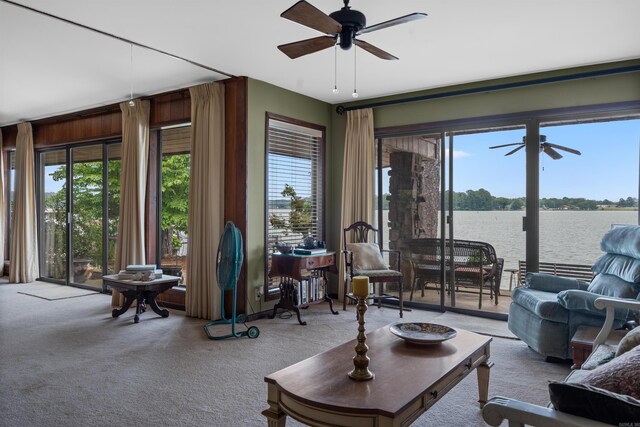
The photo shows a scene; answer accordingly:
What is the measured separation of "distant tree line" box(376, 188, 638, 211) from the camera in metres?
4.39

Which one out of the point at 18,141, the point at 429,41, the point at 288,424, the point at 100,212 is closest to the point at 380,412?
the point at 288,424

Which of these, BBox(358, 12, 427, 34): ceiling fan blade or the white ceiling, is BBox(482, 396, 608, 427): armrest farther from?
the white ceiling

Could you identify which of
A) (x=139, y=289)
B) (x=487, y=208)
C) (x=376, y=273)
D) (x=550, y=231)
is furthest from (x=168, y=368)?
(x=550, y=231)

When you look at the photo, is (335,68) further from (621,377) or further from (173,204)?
(621,377)

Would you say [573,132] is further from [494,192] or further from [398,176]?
[398,176]

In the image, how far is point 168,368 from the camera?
3.26 m

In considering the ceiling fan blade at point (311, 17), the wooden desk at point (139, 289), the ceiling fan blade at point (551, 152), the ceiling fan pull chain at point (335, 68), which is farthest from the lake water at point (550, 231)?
the wooden desk at point (139, 289)

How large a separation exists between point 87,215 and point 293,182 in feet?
11.1

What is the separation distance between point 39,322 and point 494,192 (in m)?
5.09

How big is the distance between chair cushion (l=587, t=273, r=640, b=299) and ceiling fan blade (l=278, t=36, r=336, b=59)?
109 inches

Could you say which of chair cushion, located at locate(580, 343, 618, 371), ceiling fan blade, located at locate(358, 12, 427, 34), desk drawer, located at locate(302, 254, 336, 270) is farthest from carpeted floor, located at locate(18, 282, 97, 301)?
chair cushion, located at locate(580, 343, 618, 371)

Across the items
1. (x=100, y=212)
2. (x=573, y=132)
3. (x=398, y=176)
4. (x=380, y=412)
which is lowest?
(x=380, y=412)

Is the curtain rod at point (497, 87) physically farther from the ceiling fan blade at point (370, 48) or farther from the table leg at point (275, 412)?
the table leg at point (275, 412)

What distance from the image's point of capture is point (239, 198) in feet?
15.5
